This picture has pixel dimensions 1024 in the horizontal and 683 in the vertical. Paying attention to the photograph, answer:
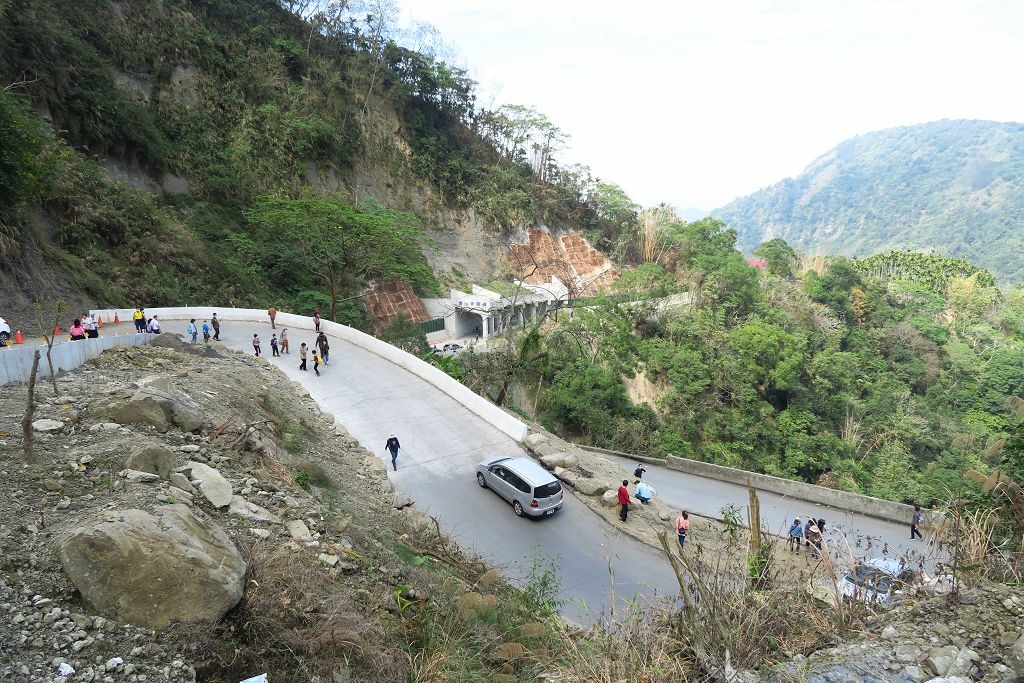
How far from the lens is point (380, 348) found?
68.1ft

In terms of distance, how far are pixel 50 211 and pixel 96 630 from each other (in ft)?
85.2

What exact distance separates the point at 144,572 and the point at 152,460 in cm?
240

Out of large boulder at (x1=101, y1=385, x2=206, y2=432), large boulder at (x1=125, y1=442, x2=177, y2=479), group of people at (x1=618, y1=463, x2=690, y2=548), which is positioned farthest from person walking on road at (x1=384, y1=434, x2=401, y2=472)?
large boulder at (x1=125, y1=442, x2=177, y2=479)

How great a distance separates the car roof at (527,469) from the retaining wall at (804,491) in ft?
21.7

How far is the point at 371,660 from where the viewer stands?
518 cm

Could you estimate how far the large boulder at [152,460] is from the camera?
6621 mm

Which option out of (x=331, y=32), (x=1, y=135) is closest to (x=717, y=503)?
(x=1, y=135)

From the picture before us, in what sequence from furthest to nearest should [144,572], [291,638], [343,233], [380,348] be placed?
[343,233], [380,348], [291,638], [144,572]

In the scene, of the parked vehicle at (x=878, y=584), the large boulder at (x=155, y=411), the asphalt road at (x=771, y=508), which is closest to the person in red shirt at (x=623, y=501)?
the asphalt road at (x=771, y=508)

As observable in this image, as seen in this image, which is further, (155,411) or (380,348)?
(380,348)

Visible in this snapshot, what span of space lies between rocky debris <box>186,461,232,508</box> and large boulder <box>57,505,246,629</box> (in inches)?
59.6

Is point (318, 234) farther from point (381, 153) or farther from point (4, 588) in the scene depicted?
point (4, 588)

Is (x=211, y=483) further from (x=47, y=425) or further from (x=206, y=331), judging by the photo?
(x=206, y=331)

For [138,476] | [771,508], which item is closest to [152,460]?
[138,476]
